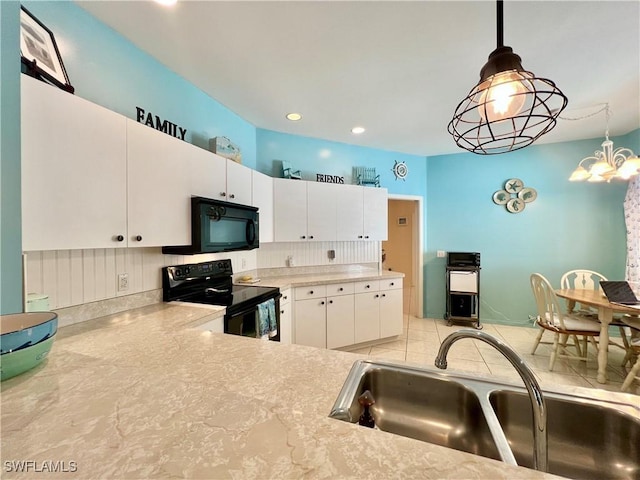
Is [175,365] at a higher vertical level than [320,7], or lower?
lower

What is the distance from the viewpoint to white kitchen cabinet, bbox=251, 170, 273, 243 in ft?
8.80

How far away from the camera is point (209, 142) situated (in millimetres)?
2334

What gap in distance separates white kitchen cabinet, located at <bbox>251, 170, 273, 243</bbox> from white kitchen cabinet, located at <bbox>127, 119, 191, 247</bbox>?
0.84m

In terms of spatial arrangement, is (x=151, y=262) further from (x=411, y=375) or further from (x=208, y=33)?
(x=411, y=375)

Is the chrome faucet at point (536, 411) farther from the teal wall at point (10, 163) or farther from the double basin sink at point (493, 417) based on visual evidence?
the teal wall at point (10, 163)

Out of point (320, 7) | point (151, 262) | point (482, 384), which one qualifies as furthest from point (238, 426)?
point (320, 7)

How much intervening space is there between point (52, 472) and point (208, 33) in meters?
2.12

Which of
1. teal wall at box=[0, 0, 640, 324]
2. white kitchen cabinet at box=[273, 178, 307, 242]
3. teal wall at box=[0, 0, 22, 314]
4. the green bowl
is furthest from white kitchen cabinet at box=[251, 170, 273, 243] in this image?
the green bowl

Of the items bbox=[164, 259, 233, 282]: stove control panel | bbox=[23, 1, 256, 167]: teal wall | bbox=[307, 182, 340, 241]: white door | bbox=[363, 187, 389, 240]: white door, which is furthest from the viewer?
bbox=[363, 187, 389, 240]: white door

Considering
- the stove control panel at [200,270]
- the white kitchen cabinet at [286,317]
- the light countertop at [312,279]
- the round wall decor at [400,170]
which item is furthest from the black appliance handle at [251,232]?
the round wall decor at [400,170]

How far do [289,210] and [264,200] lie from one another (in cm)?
34

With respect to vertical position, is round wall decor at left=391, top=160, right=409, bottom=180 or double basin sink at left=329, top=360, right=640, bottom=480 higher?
round wall decor at left=391, top=160, right=409, bottom=180

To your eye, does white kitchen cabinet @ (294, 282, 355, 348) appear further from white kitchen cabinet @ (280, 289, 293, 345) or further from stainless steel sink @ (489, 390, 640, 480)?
stainless steel sink @ (489, 390, 640, 480)

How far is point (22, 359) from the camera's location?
0.74 metres
